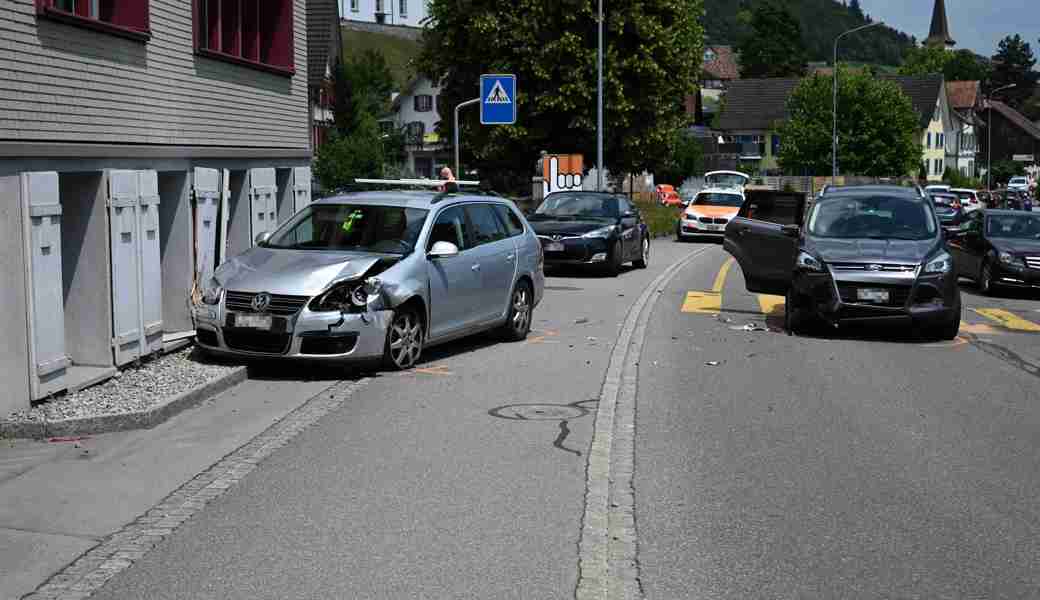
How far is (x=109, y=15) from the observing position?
13.5m

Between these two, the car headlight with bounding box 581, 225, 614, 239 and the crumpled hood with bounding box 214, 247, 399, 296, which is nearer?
the crumpled hood with bounding box 214, 247, 399, 296

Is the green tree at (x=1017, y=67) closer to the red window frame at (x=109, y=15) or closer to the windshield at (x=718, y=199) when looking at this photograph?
the windshield at (x=718, y=199)

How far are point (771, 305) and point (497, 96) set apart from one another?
872 cm

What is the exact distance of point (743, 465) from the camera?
27.2 ft

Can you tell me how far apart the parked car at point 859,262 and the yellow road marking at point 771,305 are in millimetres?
1242

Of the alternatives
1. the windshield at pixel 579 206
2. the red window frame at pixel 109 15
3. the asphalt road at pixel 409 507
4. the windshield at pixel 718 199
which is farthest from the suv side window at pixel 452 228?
the windshield at pixel 718 199

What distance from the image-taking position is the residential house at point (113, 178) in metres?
10.0

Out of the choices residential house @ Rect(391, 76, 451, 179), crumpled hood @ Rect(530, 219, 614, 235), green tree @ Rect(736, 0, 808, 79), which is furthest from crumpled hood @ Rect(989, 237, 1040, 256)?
green tree @ Rect(736, 0, 808, 79)

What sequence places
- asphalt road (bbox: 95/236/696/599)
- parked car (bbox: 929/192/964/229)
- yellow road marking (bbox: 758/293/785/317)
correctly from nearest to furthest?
asphalt road (bbox: 95/236/696/599) → yellow road marking (bbox: 758/293/785/317) → parked car (bbox: 929/192/964/229)

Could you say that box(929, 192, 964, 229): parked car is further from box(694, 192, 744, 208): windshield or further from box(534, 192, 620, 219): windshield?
box(534, 192, 620, 219): windshield

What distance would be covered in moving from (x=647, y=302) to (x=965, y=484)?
12213 mm

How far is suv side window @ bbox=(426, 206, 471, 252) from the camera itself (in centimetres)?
1325

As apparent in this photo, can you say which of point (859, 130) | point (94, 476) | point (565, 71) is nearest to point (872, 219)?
point (94, 476)

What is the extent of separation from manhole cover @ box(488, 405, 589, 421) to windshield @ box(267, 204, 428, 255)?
106 inches
